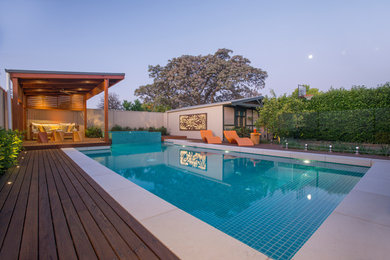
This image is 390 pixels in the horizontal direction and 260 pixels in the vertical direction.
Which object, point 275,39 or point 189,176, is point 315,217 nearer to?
point 189,176

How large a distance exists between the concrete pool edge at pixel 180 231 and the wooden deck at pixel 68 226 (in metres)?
0.10

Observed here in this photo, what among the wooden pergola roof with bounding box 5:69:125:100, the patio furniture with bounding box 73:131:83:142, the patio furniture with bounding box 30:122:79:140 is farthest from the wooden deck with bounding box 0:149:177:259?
the patio furniture with bounding box 30:122:79:140

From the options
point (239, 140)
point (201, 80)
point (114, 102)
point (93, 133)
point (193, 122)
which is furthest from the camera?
point (114, 102)

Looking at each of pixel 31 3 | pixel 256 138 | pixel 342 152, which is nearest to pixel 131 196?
pixel 342 152

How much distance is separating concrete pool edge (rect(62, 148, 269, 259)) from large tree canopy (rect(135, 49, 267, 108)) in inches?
686

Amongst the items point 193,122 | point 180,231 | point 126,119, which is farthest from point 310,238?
point 126,119

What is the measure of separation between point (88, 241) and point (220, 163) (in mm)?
5351

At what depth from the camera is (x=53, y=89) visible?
10.9 meters

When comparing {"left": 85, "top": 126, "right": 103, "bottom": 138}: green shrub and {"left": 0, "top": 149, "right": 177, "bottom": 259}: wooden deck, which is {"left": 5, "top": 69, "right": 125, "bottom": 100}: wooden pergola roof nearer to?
{"left": 85, "top": 126, "right": 103, "bottom": 138}: green shrub

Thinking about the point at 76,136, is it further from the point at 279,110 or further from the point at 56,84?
the point at 279,110

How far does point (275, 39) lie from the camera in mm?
15602

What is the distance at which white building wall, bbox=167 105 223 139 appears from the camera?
Answer: 40.0 ft

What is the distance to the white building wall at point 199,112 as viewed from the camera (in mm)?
12180

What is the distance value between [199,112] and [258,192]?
33.0ft
